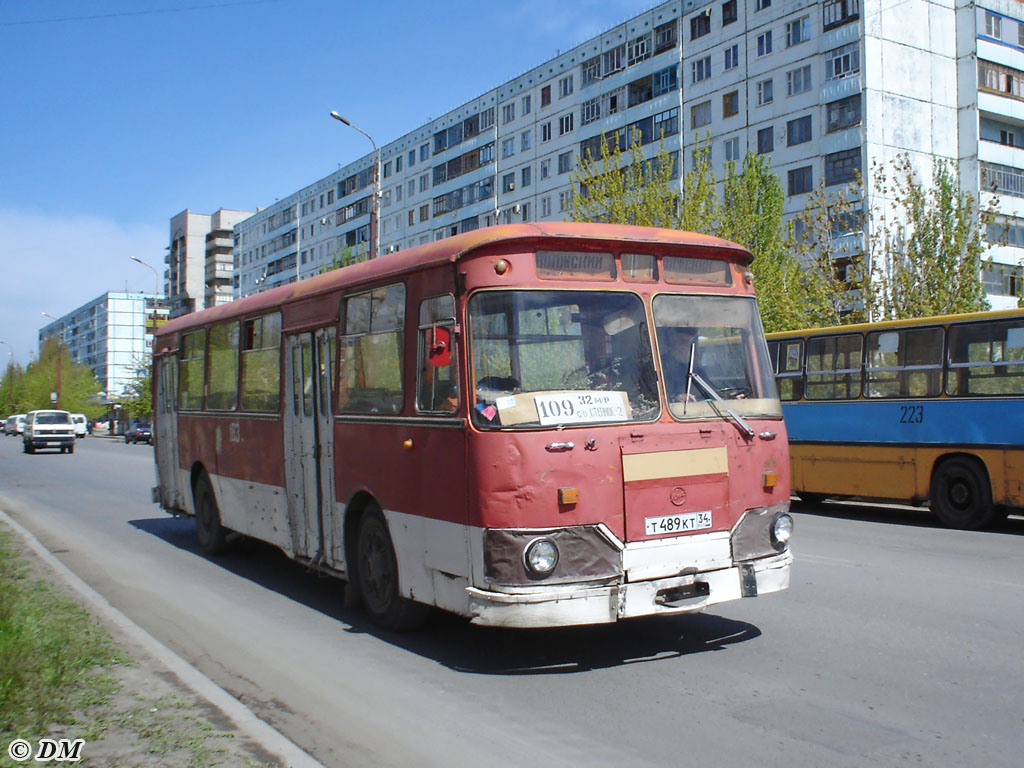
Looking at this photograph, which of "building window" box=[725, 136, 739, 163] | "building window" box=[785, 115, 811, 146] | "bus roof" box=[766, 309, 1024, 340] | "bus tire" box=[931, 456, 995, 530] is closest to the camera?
"bus roof" box=[766, 309, 1024, 340]

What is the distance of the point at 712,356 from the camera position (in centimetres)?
711

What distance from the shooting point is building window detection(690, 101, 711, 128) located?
53.3 meters

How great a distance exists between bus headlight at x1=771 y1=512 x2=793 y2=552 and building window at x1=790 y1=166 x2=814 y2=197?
Result: 141ft

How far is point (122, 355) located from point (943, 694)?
630 feet

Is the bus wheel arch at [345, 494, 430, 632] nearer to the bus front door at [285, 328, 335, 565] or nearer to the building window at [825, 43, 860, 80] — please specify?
the bus front door at [285, 328, 335, 565]

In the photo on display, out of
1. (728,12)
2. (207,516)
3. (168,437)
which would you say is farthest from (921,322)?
(728,12)

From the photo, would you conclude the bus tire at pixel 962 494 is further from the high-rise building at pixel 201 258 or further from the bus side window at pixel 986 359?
the high-rise building at pixel 201 258

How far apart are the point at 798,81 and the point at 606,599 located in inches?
1838

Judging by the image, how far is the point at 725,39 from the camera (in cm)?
5234

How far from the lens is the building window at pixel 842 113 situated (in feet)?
150

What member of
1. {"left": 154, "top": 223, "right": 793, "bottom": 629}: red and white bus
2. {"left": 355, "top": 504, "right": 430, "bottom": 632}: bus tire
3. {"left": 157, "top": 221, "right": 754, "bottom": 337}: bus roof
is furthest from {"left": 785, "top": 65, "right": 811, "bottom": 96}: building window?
{"left": 355, "top": 504, "right": 430, "bottom": 632}: bus tire

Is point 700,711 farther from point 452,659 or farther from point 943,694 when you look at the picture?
point 452,659

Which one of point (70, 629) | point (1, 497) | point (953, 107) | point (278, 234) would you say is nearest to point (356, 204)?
point (278, 234)

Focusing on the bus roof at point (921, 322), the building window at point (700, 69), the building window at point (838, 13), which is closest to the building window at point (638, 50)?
the building window at point (700, 69)
